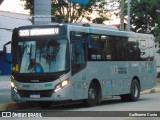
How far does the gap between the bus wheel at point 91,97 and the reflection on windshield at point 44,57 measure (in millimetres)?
2034

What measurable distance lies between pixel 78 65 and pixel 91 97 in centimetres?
168

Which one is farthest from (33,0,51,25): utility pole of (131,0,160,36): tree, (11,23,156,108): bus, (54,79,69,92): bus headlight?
(131,0,160,36): tree

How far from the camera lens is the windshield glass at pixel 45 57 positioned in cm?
1851

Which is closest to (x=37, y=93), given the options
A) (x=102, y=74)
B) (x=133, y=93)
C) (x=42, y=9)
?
(x=102, y=74)

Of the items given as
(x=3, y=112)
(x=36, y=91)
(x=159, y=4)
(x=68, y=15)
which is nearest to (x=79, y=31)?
(x=36, y=91)

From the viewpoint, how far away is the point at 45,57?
1856 centimetres

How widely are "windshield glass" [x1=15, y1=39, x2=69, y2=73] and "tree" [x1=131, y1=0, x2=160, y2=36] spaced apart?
26.8 m

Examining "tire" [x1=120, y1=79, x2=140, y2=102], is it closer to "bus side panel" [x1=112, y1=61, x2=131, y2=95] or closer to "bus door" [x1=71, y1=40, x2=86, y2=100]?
"bus side panel" [x1=112, y1=61, x2=131, y2=95]

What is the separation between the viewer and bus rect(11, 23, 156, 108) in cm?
1848

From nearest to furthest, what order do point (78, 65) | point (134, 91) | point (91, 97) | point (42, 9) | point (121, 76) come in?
point (78, 65) → point (91, 97) → point (121, 76) → point (42, 9) → point (134, 91)

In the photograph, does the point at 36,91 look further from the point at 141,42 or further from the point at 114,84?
the point at 141,42

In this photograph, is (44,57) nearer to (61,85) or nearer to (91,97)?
(61,85)

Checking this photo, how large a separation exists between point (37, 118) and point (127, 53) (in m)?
8.28

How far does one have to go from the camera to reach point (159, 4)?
148ft
